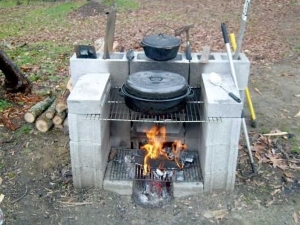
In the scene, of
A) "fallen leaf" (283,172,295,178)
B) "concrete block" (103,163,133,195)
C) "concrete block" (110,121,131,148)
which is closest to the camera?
"concrete block" (103,163,133,195)

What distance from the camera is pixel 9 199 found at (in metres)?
4.89

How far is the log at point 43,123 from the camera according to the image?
20.7ft

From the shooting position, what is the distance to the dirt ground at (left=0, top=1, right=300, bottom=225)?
4.60 m

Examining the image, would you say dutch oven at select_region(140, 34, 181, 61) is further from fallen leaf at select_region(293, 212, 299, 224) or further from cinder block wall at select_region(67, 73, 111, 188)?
fallen leaf at select_region(293, 212, 299, 224)

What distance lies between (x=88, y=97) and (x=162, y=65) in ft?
4.15

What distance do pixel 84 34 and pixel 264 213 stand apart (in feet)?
30.1

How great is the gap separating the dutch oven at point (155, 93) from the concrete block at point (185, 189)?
1010mm

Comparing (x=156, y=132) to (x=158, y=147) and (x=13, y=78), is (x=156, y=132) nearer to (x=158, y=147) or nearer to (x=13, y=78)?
(x=158, y=147)

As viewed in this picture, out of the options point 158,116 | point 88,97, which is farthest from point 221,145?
point 88,97

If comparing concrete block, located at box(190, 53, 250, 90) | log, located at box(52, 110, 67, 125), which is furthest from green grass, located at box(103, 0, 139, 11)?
concrete block, located at box(190, 53, 250, 90)

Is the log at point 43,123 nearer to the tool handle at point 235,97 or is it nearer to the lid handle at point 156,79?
the lid handle at point 156,79

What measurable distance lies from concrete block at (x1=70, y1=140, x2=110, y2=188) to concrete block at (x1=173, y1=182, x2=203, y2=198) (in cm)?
99

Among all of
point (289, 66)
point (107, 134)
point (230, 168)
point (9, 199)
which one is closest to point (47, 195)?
point (9, 199)

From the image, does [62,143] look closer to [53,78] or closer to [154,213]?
[154,213]
